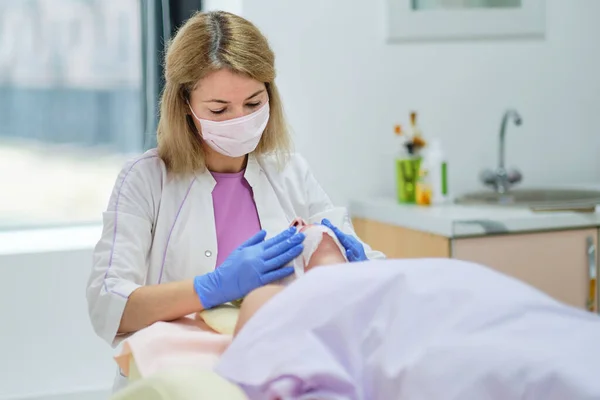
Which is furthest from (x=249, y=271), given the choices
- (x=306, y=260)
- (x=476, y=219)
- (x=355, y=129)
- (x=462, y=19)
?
(x=462, y=19)

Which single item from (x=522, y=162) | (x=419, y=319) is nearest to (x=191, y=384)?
(x=419, y=319)

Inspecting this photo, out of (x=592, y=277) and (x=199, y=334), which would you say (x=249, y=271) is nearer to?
(x=199, y=334)

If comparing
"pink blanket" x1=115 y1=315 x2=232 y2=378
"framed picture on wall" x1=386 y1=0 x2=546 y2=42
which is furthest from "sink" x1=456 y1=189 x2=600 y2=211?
"pink blanket" x1=115 y1=315 x2=232 y2=378

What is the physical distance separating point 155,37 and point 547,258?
154cm

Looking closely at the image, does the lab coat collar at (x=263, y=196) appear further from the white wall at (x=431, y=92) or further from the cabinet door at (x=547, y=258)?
A: the white wall at (x=431, y=92)

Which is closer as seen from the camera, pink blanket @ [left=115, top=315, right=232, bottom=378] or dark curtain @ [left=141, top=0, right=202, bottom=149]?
pink blanket @ [left=115, top=315, right=232, bottom=378]

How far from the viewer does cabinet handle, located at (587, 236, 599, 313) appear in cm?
252

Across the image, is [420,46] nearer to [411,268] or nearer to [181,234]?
[181,234]

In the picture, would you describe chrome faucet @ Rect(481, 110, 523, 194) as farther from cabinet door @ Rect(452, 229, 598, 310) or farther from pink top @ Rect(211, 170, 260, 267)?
pink top @ Rect(211, 170, 260, 267)

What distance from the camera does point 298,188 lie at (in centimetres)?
195

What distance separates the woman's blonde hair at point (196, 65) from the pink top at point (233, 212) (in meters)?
0.07

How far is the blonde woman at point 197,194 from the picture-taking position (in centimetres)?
161

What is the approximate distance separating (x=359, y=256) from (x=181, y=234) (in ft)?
1.25

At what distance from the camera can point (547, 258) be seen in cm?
248
